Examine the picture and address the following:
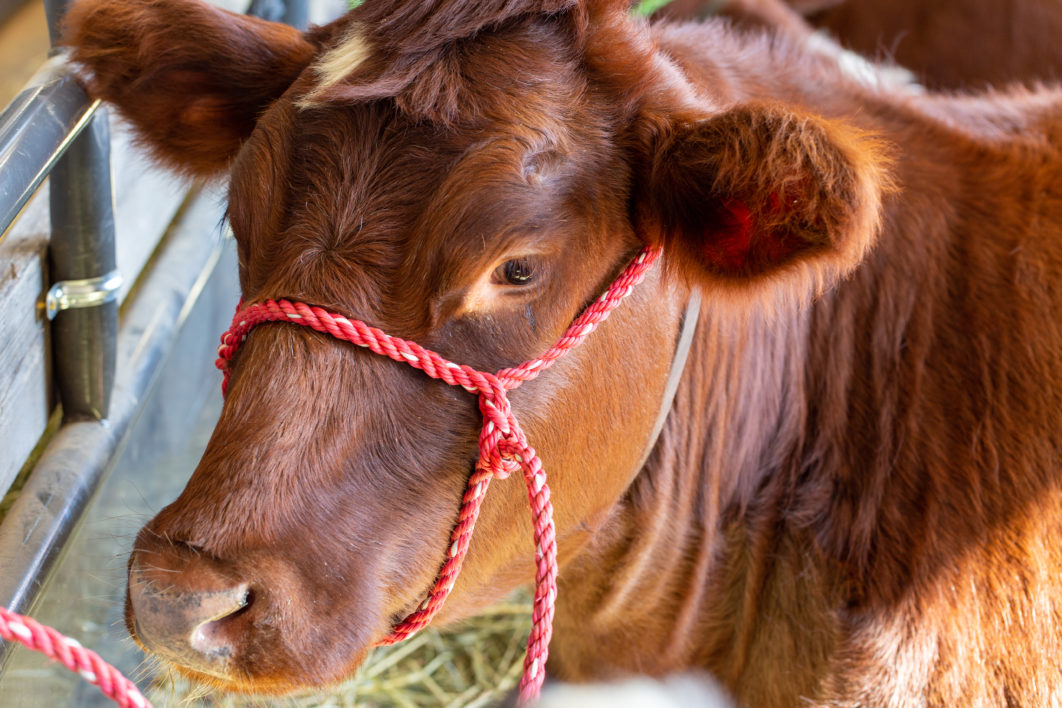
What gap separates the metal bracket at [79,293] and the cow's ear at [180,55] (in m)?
0.47

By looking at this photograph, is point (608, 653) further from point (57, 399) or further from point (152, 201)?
point (152, 201)

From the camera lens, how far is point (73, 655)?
1.31 meters

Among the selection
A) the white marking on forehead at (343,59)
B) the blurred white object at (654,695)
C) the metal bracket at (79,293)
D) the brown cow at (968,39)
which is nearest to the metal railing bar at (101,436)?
the metal bracket at (79,293)

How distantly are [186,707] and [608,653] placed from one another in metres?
1.15

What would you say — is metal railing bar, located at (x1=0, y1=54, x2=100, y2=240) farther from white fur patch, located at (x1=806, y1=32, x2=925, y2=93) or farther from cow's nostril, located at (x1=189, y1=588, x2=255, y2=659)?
white fur patch, located at (x1=806, y1=32, x2=925, y2=93)

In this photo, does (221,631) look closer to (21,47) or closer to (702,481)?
(702,481)

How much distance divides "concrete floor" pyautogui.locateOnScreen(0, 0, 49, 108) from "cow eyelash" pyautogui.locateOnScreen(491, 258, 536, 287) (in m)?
2.91

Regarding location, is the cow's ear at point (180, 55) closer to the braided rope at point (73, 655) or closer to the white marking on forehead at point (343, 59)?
the white marking on forehead at point (343, 59)

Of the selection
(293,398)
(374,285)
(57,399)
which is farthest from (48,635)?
(57,399)

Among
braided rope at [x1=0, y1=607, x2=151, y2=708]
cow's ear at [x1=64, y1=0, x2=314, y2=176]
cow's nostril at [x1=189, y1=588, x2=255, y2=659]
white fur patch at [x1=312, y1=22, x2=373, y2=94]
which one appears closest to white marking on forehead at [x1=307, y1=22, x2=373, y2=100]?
white fur patch at [x1=312, y1=22, x2=373, y2=94]

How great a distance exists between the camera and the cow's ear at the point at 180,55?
2.16m

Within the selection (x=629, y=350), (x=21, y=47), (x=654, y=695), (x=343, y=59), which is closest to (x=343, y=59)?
(x=343, y=59)

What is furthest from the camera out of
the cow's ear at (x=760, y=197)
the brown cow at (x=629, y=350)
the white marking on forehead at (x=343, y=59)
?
the white marking on forehead at (x=343, y=59)

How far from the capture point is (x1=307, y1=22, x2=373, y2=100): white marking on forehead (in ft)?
5.91
